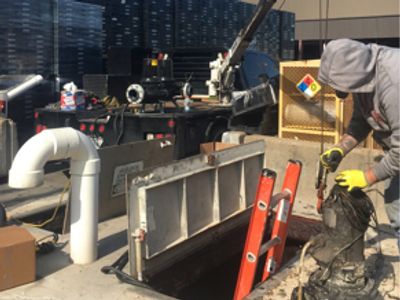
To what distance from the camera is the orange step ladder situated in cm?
397

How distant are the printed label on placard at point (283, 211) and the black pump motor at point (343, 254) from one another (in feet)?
3.23

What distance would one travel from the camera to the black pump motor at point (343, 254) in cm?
340

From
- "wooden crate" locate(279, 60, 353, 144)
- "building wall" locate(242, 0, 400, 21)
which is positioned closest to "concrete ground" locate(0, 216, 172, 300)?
"wooden crate" locate(279, 60, 353, 144)

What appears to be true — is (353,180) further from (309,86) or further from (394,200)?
(309,86)

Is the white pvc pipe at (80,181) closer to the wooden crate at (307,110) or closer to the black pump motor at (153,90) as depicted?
the wooden crate at (307,110)

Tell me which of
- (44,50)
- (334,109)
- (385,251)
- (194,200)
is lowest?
(385,251)

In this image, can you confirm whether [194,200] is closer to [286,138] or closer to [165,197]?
[165,197]

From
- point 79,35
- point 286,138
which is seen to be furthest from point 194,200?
point 79,35

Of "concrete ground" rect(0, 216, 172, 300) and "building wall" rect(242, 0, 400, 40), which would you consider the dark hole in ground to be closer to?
"concrete ground" rect(0, 216, 172, 300)

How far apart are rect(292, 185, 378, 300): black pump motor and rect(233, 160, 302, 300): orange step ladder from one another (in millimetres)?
561

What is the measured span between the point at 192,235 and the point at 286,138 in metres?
2.90

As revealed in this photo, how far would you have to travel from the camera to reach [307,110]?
700cm

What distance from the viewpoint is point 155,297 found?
368 cm

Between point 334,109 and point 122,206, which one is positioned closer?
point 122,206
